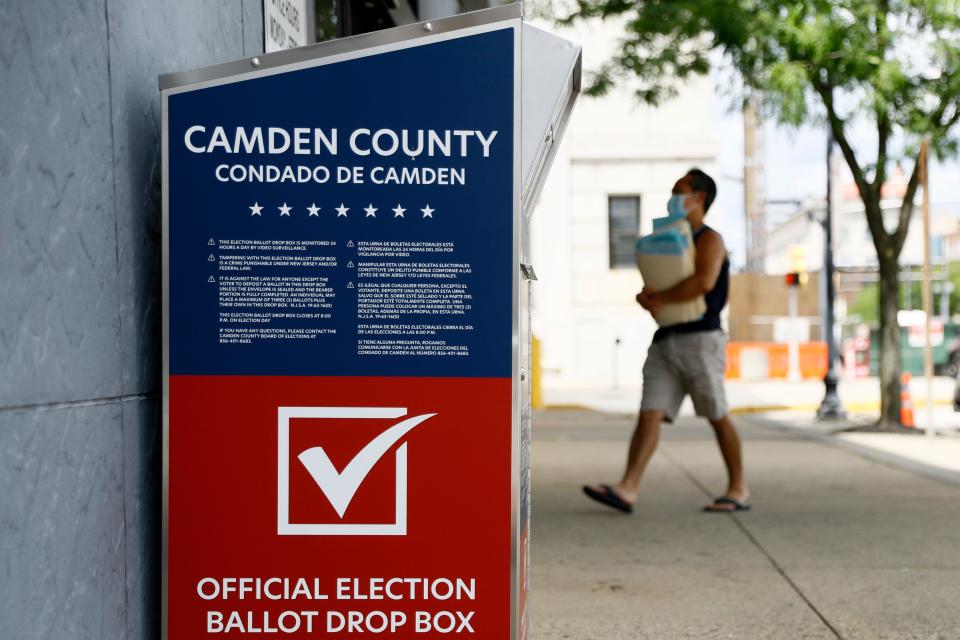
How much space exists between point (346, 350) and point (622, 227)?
28.6 meters

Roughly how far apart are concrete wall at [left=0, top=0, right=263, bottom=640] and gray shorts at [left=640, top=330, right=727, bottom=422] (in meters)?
4.33

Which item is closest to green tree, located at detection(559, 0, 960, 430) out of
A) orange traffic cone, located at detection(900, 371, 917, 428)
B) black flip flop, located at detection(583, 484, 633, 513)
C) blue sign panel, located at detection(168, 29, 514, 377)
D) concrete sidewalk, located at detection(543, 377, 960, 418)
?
orange traffic cone, located at detection(900, 371, 917, 428)

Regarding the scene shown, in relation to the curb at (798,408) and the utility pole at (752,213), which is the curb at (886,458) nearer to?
the curb at (798,408)

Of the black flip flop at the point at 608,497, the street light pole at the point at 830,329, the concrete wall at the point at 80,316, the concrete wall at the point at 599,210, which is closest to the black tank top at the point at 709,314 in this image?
the black flip flop at the point at 608,497

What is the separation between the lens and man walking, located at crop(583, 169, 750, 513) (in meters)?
7.04

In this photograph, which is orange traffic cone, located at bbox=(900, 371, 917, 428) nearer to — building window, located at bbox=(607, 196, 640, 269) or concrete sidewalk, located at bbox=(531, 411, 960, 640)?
concrete sidewalk, located at bbox=(531, 411, 960, 640)

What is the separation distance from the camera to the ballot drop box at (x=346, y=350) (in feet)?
9.53

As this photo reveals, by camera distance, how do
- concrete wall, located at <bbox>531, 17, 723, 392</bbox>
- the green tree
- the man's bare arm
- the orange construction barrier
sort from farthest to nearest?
the orange construction barrier → concrete wall, located at <bbox>531, 17, 723, 392</bbox> → the green tree → the man's bare arm

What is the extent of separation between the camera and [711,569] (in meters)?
5.62

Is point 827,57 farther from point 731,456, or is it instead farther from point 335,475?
point 335,475

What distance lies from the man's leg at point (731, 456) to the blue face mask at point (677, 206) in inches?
48.1

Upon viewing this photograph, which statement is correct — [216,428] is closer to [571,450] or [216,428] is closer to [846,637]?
[846,637]

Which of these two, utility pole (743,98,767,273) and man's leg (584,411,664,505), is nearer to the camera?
man's leg (584,411,664,505)

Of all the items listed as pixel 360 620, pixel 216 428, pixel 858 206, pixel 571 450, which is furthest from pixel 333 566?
pixel 858 206
